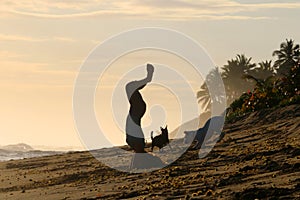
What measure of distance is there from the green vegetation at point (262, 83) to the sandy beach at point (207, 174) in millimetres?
2801

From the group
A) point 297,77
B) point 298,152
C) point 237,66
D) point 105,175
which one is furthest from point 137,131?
point 237,66

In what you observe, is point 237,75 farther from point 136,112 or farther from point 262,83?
point 136,112

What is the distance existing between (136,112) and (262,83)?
49.5ft

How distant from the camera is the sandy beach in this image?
9.30 metres

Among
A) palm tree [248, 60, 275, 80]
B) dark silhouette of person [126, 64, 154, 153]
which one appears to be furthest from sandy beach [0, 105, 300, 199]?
palm tree [248, 60, 275, 80]

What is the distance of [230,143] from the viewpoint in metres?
16.8

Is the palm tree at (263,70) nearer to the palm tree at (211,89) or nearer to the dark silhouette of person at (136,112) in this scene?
the palm tree at (211,89)

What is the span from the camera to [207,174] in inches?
449

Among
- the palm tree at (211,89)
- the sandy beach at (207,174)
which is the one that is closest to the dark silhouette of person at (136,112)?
the sandy beach at (207,174)

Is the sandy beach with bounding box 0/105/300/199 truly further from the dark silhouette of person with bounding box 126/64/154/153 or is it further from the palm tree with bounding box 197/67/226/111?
the palm tree with bounding box 197/67/226/111

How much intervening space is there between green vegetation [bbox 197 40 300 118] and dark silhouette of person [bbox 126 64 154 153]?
693 cm

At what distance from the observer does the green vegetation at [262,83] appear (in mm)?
22875

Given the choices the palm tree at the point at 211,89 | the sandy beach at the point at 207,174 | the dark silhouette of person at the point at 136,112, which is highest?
the palm tree at the point at 211,89

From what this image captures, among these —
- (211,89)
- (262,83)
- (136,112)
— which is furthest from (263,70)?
(136,112)
